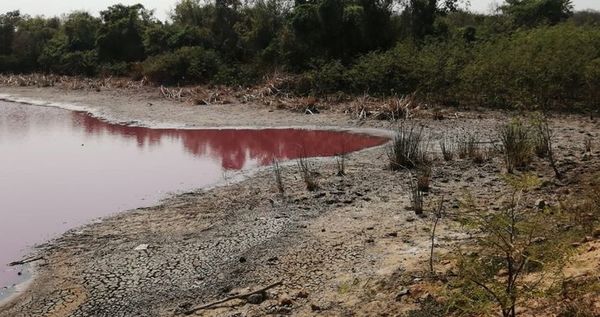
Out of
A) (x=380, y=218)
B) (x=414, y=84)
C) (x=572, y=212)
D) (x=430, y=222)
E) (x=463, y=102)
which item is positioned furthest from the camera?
(x=414, y=84)

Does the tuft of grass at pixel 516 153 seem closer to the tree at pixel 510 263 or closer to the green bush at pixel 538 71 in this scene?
the tree at pixel 510 263

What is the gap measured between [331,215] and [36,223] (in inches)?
189

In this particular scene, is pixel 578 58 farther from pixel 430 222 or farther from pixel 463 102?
pixel 430 222

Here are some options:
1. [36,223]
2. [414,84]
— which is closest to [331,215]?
[36,223]

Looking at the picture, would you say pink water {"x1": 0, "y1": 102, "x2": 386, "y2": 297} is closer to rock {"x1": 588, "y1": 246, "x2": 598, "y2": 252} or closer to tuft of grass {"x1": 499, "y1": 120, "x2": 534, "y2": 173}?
tuft of grass {"x1": 499, "y1": 120, "x2": 534, "y2": 173}

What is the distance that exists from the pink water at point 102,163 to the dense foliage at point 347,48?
17.1ft

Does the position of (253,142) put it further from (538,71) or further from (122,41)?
(122,41)

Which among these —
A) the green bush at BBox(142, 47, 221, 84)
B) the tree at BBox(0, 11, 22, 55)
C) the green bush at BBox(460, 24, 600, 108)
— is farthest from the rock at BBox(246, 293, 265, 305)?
the tree at BBox(0, 11, 22, 55)

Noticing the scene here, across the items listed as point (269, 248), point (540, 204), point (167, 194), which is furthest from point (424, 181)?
point (167, 194)

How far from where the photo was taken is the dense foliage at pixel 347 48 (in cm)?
1662

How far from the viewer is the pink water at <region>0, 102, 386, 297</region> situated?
30.1 feet

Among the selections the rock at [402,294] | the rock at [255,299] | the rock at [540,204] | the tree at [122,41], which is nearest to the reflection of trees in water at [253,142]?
the rock at [540,204]

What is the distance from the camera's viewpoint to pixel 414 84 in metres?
20.1

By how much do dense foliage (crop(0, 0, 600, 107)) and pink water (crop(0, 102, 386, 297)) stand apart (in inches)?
205
